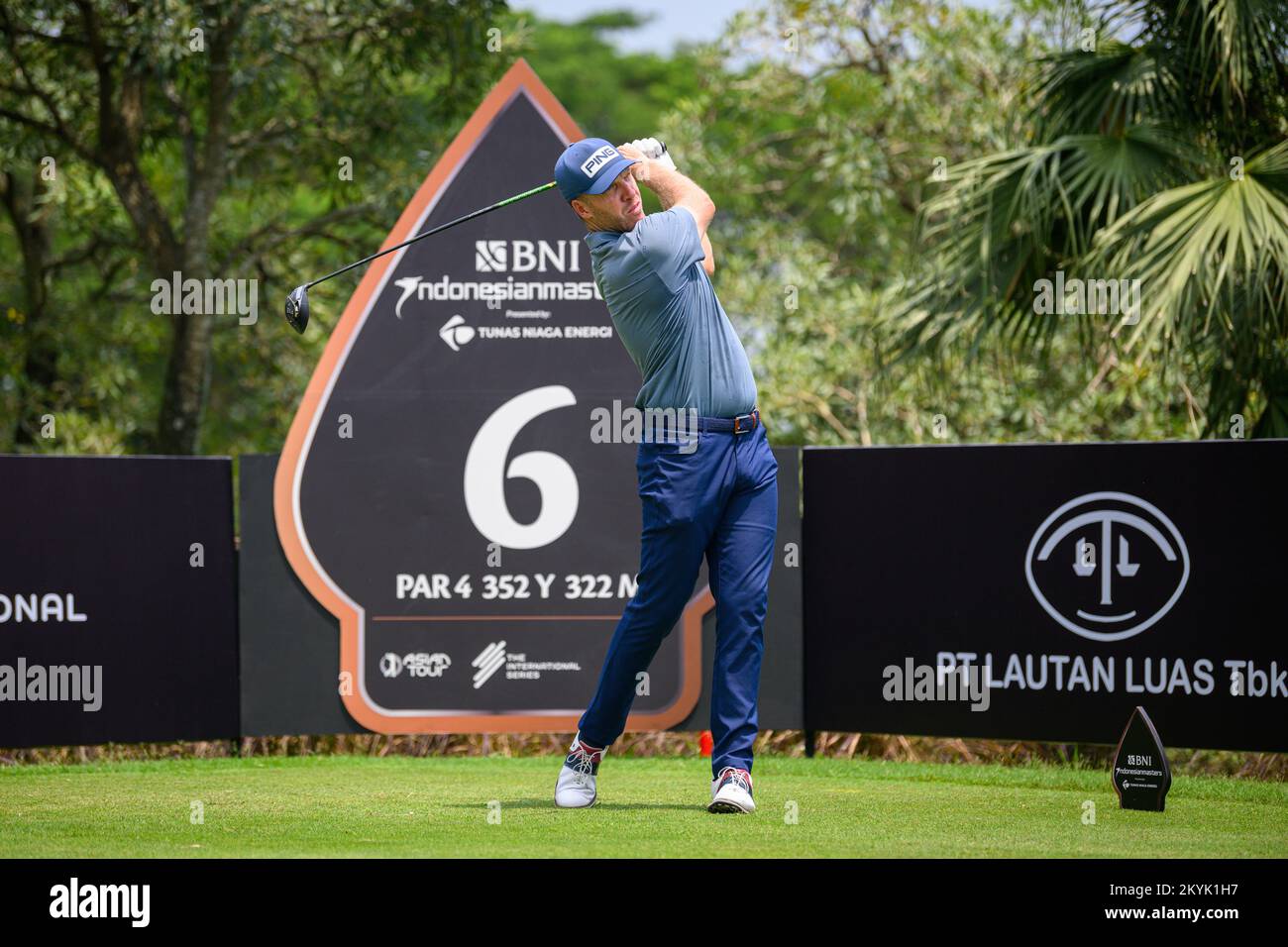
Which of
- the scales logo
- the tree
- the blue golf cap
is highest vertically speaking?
the tree

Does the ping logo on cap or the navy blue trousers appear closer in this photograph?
the ping logo on cap

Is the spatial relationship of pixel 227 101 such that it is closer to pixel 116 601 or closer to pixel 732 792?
pixel 116 601

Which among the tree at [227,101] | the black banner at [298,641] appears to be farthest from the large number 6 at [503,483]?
the tree at [227,101]

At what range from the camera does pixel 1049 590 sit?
Result: 6922mm

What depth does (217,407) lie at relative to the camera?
61.3 feet

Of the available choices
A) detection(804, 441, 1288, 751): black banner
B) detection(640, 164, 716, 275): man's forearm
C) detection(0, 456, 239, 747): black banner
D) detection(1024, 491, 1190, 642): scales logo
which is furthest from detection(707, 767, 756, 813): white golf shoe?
detection(0, 456, 239, 747): black banner

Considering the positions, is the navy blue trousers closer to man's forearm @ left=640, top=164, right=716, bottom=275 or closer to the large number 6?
man's forearm @ left=640, top=164, right=716, bottom=275

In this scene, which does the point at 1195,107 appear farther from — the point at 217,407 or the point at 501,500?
the point at 217,407

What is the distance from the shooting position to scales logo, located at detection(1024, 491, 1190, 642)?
6.70 meters

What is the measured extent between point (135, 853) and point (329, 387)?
3591 millimetres

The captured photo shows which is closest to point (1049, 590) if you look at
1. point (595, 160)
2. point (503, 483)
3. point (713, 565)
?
point (713, 565)
